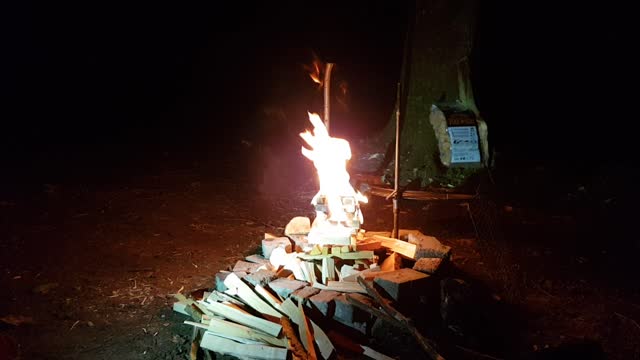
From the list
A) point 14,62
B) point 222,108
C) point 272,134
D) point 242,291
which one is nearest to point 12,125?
point 14,62

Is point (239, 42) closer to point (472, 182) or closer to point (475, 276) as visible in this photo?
point (472, 182)

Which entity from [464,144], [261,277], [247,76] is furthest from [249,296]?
[247,76]

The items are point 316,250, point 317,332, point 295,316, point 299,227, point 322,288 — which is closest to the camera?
point 317,332

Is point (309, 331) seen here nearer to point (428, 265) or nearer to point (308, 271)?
point (308, 271)

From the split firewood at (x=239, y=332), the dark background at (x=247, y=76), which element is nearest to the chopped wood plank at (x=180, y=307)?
the split firewood at (x=239, y=332)

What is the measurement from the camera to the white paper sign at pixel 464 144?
9.55m

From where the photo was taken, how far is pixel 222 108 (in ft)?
58.3

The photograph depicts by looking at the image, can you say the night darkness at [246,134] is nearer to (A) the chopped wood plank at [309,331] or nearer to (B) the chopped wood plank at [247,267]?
(B) the chopped wood plank at [247,267]

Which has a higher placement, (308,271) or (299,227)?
(299,227)

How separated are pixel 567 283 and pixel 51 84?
1979 cm

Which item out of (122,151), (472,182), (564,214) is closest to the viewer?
(564,214)

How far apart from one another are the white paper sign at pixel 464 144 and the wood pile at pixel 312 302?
4365 mm

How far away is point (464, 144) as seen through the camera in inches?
379

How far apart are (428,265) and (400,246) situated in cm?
76
